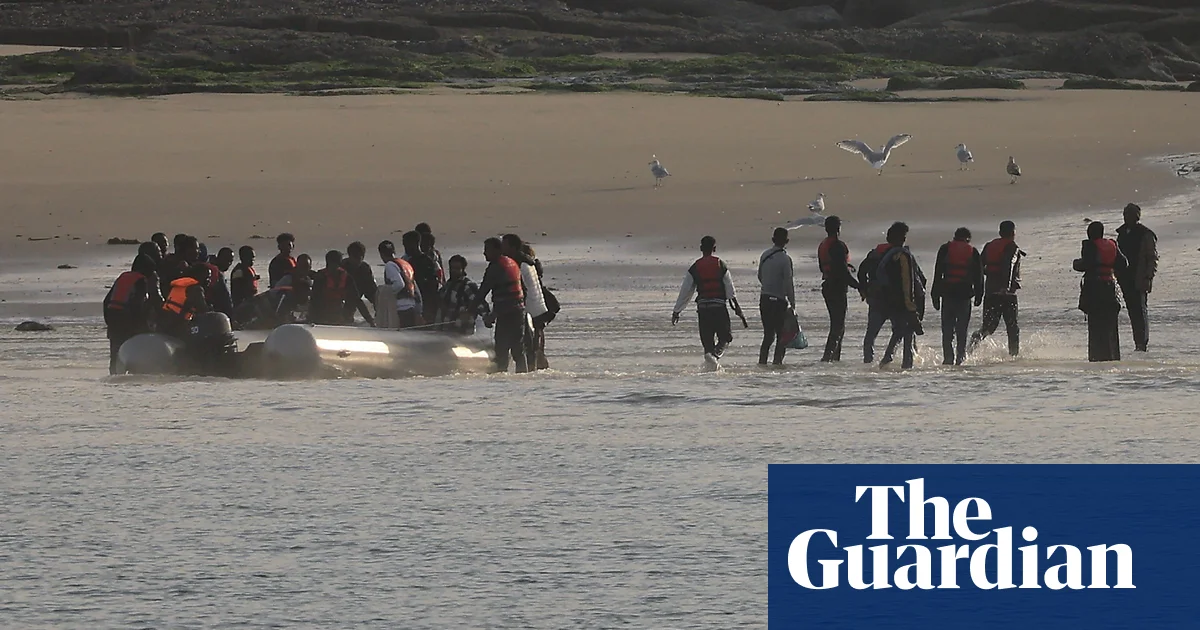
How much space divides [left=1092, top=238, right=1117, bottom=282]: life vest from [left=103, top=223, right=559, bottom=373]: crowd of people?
4.89m

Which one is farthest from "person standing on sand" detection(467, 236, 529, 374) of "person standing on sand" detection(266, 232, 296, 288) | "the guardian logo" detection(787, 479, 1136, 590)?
"the guardian logo" detection(787, 479, 1136, 590)

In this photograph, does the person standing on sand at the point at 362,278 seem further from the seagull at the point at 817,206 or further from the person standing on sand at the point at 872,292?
the seagull at the point at 817,206

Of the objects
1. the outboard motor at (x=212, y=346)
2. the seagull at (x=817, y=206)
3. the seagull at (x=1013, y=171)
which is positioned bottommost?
the outboard motor at (x=212, y=346)

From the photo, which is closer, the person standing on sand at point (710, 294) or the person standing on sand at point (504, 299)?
the person standing on sand at point (504, 299)

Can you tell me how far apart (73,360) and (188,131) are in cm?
2895

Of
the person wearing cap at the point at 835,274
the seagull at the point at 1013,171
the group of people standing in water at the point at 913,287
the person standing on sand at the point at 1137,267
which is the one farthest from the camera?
the seagull at the point at 1013,171

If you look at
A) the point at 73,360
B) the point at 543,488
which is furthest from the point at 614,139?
the point at 543,488

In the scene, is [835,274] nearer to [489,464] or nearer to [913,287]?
[913,287]

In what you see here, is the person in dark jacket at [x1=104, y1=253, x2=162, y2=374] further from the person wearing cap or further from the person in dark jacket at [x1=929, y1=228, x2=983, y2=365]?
the person in dark jacket at [x1=929, y1=228, x2=983, y2=365]

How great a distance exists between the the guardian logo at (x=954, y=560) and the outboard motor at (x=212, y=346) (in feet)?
26.2

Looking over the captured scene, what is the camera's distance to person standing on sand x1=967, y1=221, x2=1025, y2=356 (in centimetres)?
1725

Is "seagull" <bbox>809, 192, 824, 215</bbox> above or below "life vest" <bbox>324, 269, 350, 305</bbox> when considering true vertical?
above

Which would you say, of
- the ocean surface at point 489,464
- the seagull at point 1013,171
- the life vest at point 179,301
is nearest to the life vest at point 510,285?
the ocean surface at point 489,464

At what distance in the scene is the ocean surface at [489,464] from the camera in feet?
29.5
